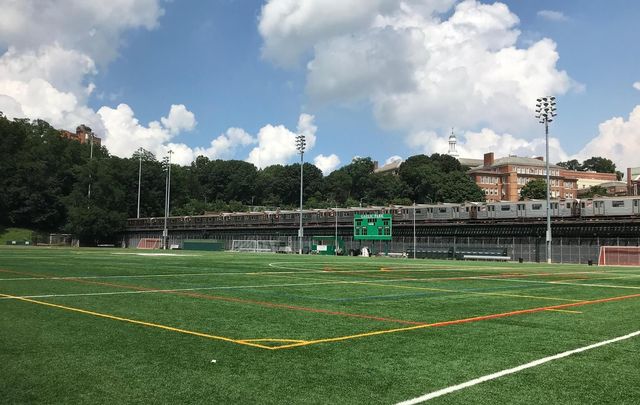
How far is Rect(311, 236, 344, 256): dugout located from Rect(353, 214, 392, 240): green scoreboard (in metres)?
3.68

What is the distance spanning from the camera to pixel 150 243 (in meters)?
114

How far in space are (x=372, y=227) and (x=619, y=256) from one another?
3387cm

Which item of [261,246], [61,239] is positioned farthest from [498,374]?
[61,239]

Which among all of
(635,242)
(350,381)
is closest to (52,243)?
(635,242)

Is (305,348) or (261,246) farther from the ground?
(261,246)

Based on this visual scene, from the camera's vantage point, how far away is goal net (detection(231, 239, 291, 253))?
92537 millimetres

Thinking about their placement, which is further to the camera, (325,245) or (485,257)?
(325,245)

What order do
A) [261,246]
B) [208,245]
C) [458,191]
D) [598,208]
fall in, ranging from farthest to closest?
[458,191]
[261,246]
[208,245]
[598,208]

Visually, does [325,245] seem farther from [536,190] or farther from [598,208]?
[536,190]

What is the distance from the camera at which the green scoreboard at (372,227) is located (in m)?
80.5

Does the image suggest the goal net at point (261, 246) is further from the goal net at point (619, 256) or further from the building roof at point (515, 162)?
the building roof at point (515, 162)

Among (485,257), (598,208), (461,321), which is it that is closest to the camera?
(461,321)

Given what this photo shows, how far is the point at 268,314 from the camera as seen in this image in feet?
40.4

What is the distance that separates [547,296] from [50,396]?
15291 millimetres
